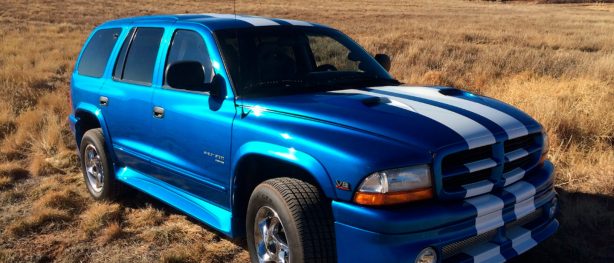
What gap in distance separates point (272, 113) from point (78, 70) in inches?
120

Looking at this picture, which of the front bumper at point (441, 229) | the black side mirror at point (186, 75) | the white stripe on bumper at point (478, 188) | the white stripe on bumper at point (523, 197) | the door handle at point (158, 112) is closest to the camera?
the front bumper at point (441, 229)

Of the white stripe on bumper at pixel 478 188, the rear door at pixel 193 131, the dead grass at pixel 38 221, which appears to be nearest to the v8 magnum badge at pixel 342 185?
the white stripe on bumper at pixel 478 188

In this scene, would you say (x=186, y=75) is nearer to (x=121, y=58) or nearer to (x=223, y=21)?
(x=223, y=21)

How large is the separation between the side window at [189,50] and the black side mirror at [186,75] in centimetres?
23

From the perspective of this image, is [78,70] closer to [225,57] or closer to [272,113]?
[225,57]

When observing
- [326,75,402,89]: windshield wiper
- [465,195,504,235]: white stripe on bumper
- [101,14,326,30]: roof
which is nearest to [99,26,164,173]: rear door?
[101,14,326,30]: roof

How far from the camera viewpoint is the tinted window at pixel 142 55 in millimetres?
4410

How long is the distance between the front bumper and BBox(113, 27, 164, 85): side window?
2.30 m

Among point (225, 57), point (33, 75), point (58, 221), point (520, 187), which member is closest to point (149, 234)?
point (58, 221)

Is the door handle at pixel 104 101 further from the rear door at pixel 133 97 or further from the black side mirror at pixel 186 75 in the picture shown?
the black side mirror at pixel 186 75

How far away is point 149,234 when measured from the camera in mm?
4430

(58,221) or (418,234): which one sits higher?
(418,234)

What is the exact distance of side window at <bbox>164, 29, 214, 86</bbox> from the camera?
12.9 feet

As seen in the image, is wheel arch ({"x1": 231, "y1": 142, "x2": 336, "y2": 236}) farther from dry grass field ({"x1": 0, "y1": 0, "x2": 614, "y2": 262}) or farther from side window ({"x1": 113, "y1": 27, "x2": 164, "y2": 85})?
side window ({"x1": 113, "y1": 27, "x2": 164, "y2": 85})
